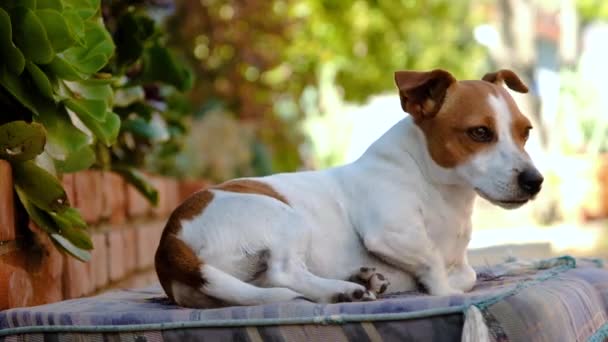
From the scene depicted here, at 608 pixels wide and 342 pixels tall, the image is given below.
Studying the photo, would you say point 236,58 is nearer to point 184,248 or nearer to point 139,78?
point 139,78

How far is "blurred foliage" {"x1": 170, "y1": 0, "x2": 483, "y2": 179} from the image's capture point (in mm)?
8680

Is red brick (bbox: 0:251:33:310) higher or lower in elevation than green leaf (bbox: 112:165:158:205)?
higher

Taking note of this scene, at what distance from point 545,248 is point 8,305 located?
340 centimetres

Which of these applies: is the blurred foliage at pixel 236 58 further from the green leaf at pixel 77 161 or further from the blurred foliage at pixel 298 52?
the green leaf at pixel 77 161

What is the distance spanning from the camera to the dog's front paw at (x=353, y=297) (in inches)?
95.7

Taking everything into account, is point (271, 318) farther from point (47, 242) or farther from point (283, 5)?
point (283, 5)

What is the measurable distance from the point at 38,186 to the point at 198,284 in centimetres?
48

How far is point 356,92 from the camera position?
685 inches

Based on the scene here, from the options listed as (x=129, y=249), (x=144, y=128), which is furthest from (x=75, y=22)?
(x=129, y=249)

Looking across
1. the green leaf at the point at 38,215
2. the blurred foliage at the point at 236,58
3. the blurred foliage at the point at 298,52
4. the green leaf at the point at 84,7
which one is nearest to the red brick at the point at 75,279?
the green leaf at the point at 38,215

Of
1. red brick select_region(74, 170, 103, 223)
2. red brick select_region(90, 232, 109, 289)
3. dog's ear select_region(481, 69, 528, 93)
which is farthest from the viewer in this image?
red brick select_region(90, 232, 109, 289)

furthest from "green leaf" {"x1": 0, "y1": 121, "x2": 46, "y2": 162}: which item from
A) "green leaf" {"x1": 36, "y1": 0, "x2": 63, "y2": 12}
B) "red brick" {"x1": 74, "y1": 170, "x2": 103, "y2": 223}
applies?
"red brick" {"x1": 74, "y1": 170, "x2": 103, "y2": 223}

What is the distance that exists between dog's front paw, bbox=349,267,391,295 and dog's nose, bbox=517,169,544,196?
408 mm

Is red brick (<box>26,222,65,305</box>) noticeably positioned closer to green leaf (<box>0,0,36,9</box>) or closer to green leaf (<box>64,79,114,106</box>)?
green leaf (<box>64,79,114,106</box>)
